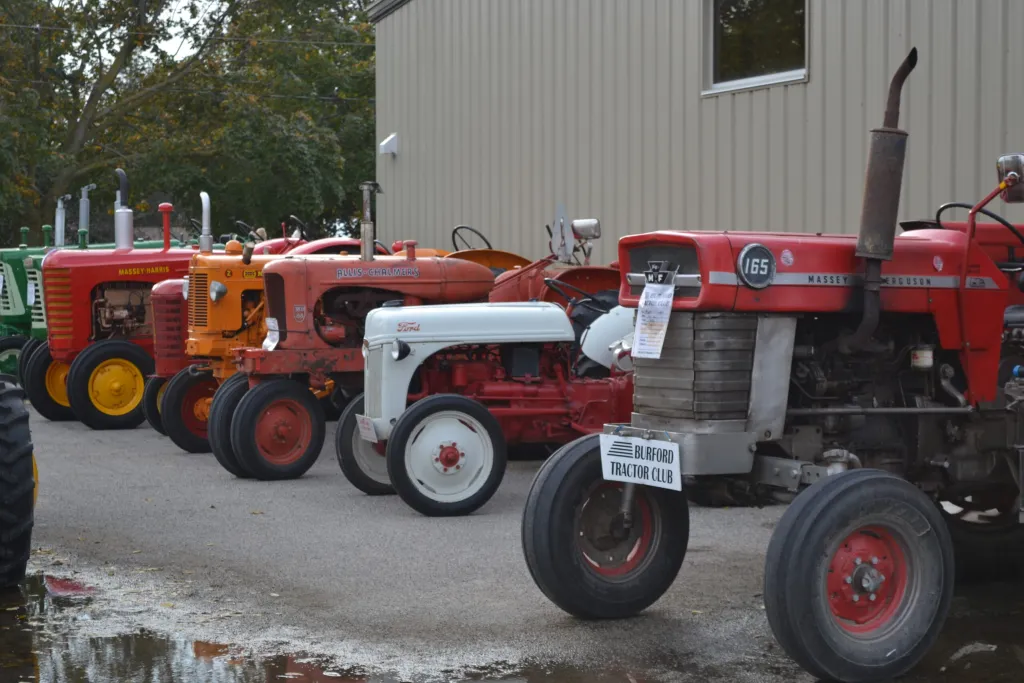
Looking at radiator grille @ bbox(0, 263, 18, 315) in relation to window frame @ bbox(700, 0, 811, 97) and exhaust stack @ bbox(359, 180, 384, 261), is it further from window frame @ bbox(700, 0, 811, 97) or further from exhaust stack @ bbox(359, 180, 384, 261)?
window frame @ bbox(700, 0, 811, 97)

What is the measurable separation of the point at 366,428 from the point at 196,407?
3.58 m

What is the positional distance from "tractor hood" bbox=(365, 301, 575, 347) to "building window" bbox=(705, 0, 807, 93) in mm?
2944

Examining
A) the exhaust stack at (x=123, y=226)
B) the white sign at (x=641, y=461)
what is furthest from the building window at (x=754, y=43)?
the white sign at (x=641, y=461)

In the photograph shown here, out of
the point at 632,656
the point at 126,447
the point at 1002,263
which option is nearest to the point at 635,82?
the point at 126,447

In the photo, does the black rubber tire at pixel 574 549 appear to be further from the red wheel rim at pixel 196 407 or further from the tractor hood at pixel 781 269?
the red wheel rim at pixel 196 407

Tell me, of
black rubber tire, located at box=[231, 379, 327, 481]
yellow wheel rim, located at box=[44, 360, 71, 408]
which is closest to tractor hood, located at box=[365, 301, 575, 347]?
black rubber tire, located at box=[231, 379, 327, 481]

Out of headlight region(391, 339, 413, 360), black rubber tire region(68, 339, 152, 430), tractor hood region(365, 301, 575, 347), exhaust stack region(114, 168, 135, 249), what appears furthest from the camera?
exhaust stack region(114, 168, 135, 249)

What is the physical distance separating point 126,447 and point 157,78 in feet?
65.4

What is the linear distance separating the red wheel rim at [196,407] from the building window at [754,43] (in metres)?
4.52

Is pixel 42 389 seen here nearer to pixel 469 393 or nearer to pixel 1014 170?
pixel 469 393

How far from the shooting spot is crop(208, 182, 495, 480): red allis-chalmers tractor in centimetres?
979

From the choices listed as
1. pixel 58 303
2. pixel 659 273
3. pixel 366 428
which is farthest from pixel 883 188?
pixel 58 303

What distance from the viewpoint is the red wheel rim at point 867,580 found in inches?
192

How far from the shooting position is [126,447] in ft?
39.4
